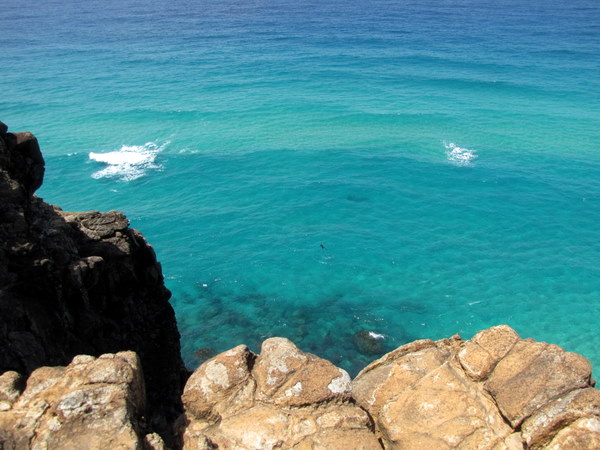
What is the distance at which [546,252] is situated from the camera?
140 feet

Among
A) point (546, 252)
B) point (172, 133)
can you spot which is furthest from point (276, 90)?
point (546, 252)

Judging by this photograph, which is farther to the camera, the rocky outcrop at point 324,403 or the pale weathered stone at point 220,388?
the pale weathered stone at point 220,388

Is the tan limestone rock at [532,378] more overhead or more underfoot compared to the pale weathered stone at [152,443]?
more underfoot

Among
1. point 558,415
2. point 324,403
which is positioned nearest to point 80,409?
point 324,403

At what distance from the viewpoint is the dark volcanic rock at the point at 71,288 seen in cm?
1369

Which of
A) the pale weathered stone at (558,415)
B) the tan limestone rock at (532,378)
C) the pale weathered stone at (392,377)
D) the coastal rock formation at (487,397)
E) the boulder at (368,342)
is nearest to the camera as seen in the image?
the pale weathered stone at (558,415)

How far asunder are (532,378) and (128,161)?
5495 cm

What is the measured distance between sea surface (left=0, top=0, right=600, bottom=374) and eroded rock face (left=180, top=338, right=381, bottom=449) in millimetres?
20581

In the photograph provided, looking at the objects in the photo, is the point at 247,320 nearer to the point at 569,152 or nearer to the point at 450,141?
the point at 450,141

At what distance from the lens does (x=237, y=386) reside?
1148 cm

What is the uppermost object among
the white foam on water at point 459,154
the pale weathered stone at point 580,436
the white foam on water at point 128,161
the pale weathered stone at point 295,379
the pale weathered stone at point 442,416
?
the pale weathered stone at point 580,436

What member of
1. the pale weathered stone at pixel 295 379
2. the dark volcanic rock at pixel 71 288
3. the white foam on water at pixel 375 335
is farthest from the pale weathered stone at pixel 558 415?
the white foam on water at pixel 375 335

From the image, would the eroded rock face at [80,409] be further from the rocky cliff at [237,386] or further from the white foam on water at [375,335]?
the white foam on water at [375,335]

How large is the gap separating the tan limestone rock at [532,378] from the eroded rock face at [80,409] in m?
7.66
